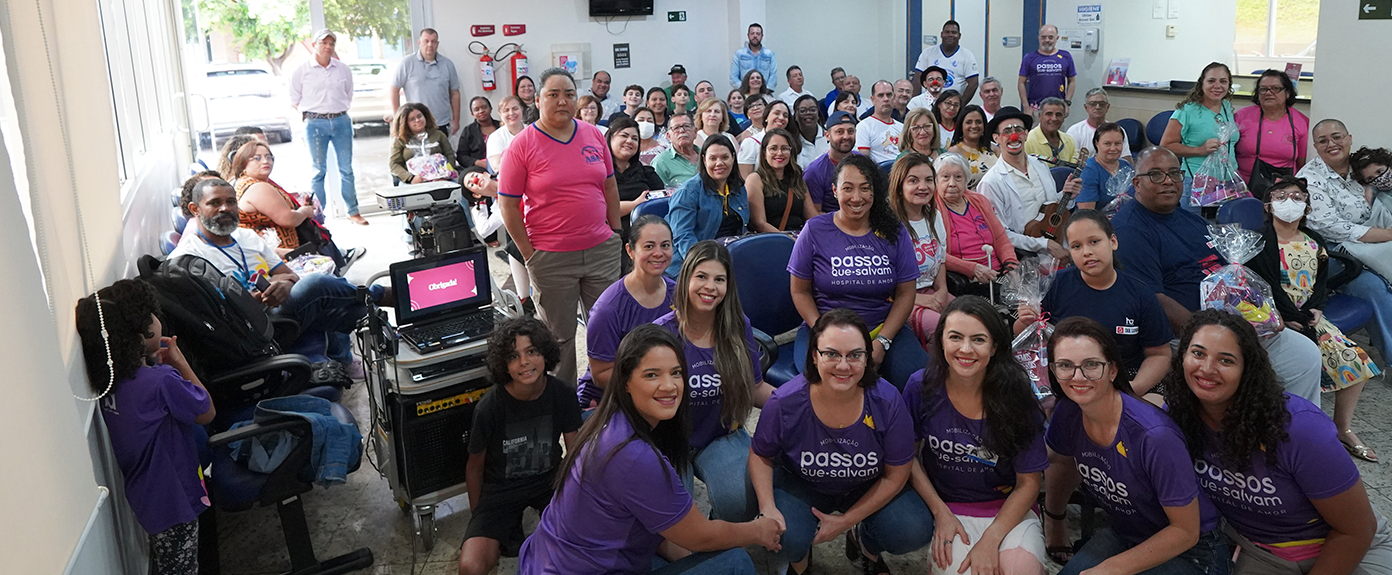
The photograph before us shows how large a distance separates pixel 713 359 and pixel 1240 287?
2.02 m

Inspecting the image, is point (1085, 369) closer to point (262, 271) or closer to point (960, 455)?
point (960, 455)

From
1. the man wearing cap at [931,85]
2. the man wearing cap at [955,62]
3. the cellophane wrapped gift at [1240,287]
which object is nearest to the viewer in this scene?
the cellophane wrapped gift at [1240,287]

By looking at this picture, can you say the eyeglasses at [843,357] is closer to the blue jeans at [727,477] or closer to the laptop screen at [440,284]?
the blue jeans at [727,477]

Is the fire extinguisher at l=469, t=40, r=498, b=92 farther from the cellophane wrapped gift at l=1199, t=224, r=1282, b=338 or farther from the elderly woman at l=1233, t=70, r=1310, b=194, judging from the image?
the cellophane wrapped gift at l=1199, t=224, r=1282, b=338

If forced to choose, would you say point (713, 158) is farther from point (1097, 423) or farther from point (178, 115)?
point (178, 115)

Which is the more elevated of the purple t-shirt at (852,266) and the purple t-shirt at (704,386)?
the purple t-shirt at (852,266)

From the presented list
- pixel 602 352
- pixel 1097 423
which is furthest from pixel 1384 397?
pixel 602 352

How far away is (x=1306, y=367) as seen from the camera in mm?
3561

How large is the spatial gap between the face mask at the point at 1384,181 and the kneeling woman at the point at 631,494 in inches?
165

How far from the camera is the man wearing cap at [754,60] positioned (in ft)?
35.3

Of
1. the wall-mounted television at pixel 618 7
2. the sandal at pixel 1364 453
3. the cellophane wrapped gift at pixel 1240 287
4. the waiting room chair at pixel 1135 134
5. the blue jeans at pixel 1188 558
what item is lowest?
the sandal at pixel 1364 453

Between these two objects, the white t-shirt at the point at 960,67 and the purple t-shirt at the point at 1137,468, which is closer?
the purple t-shirt at the point at 1137,468

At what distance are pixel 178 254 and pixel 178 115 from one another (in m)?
4.52

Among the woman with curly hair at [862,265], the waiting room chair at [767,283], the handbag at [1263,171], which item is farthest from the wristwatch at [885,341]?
the handbag at [1263,171]
